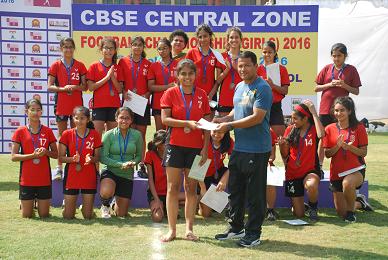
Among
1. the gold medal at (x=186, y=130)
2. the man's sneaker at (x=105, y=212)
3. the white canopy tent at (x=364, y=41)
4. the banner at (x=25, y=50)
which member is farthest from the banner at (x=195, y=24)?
the white canopy tent at (x=364, y=41)

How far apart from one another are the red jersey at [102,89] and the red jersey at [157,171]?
3.43 feet

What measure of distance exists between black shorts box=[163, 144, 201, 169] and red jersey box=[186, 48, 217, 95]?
1.85 m

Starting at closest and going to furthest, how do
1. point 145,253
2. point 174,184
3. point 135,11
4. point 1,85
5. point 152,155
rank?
point 145,253 → point 174,184 → point 152,155 → point 1,85 → point 135,11

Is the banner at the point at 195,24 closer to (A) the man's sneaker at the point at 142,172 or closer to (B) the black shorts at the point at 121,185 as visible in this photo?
(A) the man's sneaker at the point at 142,172

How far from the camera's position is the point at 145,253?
4742 millimetres

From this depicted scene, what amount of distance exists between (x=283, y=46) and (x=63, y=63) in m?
4.93

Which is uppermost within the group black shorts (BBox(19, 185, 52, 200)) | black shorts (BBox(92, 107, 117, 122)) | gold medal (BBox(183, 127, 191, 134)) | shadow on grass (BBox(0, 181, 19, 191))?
black shorts (BBox(92, 107, 117, 122))

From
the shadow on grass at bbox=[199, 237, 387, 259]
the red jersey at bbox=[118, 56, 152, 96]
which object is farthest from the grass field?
the red jersey at bbox=[118, 56, 152, 96]

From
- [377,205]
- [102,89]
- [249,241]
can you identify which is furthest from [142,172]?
[377,205]

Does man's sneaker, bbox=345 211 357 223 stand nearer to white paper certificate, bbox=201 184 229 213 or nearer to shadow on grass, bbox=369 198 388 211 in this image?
shadow on grass, bbox=369 198 388 211

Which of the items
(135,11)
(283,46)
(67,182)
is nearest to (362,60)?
(283,46)

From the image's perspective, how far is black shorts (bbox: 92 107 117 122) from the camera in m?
7.11

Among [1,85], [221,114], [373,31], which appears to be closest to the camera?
[221,114]

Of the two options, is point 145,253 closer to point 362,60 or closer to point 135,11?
point 135,11
